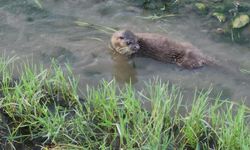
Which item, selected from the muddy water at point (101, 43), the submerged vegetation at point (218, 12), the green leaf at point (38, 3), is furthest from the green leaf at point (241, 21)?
the green leaf at point (38, 3)

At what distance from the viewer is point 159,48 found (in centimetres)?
527

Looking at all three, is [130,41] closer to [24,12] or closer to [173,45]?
[173,45]

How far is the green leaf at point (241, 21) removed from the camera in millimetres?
5668

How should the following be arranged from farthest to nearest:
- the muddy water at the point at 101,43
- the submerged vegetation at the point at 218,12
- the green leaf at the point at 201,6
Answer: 1. the green leaf at the point at 201,6
2. the submerged vegetation at the point at 218,12
3. the muddy water at the point at 101,43

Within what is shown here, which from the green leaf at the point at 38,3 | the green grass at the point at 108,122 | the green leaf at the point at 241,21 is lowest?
the green grass at the point at 108,122

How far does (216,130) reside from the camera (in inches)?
157

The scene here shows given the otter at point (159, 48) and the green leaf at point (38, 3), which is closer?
the otter at point (159, 48)

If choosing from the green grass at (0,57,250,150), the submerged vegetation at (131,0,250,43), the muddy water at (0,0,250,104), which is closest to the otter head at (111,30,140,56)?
the muddy water at (0,0,250,104)

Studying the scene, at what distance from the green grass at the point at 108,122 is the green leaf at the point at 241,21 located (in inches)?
59.9

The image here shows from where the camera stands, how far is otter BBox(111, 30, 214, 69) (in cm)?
517

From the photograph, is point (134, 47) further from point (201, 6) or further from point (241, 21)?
point (241, 21)

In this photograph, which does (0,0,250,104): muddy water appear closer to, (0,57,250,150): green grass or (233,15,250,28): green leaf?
(233,15,250,28): green leaf

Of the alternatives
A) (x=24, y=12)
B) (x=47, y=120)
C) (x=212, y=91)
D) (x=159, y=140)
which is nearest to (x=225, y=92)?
(x=212, y=91)

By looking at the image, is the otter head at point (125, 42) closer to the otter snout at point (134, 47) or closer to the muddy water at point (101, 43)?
the otter snout at point (134, 47)
